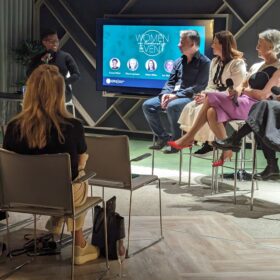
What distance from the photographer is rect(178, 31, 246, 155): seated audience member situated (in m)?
4.24

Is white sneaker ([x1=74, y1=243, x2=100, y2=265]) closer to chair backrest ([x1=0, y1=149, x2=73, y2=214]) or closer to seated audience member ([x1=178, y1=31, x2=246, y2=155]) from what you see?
chair backrest ([x1=0, y1=149, x2=73, y2=214])

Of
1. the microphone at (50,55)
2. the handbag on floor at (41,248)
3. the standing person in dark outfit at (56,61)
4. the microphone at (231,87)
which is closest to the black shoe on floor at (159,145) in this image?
the microphone at (231,87)

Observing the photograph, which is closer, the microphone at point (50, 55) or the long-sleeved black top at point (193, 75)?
the long-sleeved black top at point (193, 75)

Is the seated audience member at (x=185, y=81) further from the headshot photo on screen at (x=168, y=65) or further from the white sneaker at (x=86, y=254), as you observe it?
the white sneaker at (x=86, y=254)

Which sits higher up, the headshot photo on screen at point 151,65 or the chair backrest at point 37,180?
the headshot photo on screen at point 151,65

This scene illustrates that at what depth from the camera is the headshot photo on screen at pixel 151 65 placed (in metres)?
6.26

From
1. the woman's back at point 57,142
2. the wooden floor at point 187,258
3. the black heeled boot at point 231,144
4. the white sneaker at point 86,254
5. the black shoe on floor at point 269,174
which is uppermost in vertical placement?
the woman's back at point 57,142

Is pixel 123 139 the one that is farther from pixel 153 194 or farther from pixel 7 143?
pixel 153 194

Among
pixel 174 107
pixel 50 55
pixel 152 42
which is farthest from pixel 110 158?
pixel 152 42

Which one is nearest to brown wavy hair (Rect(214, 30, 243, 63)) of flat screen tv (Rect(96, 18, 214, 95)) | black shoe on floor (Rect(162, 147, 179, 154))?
black shoe on floor (Rect(162, 147, 179, 154))

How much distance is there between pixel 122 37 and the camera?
6.39m

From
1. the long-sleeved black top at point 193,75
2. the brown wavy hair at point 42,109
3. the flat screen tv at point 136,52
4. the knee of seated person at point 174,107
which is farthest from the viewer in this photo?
the flat screen tv at point 136,52

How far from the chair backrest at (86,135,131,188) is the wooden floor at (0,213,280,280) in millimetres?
424

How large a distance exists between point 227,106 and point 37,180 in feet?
6.55
